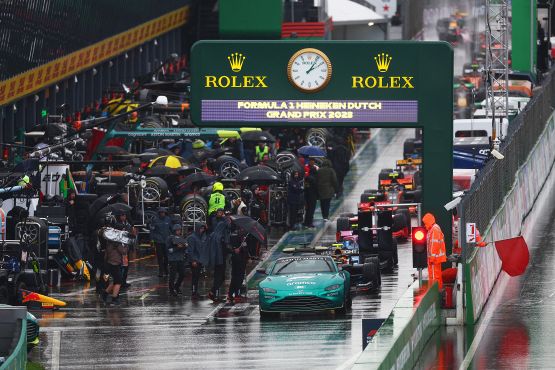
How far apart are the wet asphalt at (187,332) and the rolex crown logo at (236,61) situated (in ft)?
13.0

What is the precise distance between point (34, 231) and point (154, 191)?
23.6 ft

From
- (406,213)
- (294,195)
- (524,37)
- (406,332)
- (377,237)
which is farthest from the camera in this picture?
(524,37)

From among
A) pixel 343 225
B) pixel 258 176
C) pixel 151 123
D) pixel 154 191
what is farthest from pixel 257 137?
pixel 343 225

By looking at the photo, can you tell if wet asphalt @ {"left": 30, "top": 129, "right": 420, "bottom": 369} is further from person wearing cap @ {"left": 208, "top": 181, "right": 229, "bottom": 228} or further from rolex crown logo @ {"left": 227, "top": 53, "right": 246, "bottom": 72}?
rolex crown logo @ {"left": 227, "top": 53, "right": 246, "bottom": 72}

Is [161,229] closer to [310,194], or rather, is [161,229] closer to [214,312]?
[214,312]

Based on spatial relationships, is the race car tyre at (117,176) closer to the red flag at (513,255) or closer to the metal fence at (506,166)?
the metal fence at (506,166)

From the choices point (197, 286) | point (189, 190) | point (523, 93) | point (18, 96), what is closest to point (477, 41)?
point (523, 93)

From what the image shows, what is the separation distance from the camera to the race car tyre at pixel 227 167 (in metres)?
44.2

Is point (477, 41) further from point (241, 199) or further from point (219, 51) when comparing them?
point (219, 51)

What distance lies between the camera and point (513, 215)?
125 feet

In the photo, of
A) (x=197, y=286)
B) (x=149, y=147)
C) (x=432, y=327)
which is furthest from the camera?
(x=149, y=147)

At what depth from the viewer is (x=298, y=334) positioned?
1136 inches

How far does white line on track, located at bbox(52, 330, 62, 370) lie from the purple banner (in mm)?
5100

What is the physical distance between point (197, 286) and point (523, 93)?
109 feet
